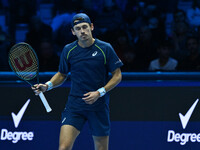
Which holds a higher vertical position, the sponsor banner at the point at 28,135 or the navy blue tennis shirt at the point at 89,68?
the navy blue tennis shirt at the point at 89,68

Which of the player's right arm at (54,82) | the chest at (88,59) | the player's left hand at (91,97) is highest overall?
the chest at (88,59)

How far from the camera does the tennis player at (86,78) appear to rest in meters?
4.01

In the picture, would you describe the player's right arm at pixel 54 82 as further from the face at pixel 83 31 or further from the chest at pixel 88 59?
the face at pixel 83 31

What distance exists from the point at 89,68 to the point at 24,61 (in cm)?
66

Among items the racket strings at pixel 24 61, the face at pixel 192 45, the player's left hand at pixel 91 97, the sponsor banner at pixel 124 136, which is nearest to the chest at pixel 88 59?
the player's left hand at pixel 91 97

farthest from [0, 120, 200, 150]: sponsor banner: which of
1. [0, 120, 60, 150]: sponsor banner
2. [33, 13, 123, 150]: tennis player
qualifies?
[33, 13, 123, 150]: tennis player

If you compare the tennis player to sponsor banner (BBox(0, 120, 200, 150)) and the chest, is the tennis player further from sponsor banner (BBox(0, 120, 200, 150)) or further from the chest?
sponsor banner (BBox(0, 120, 200, 150))

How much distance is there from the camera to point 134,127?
16.3ft

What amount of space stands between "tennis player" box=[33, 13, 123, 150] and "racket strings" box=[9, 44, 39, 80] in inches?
10.6

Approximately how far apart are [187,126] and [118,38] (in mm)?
2157

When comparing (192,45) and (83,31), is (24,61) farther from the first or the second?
(192,45)

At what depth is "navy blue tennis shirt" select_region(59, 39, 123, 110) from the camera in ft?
13.3

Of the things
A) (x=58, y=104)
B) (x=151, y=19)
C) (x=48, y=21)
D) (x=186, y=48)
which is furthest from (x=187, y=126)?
(x=48, y=21)

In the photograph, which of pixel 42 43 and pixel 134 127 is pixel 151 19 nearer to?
pixel 42 43
